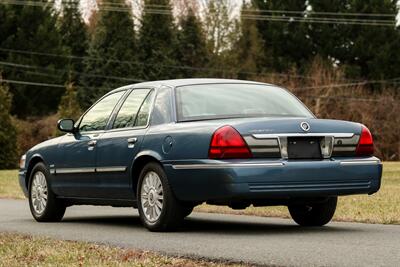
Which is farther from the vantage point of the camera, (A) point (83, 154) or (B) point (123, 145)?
(A) point (83, 154)

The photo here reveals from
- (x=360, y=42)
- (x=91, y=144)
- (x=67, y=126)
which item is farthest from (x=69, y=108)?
(x=91, y=144)

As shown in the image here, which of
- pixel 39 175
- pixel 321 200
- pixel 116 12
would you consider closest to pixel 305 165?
pixel 321 200

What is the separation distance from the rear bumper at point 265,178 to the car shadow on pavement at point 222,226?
69 centimetres

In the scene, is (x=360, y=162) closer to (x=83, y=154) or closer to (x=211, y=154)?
(x=211, y=154)

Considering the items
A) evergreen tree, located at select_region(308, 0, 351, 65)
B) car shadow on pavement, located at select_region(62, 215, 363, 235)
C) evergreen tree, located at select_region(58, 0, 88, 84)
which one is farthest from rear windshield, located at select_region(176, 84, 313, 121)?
evergreen tree, located at select_region(58, 0, 88, 84)

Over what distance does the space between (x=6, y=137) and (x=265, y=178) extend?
39059 millimetres

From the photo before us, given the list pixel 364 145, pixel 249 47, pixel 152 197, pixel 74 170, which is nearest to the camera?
pixel 364 145

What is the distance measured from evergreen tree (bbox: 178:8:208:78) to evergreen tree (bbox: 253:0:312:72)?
19.0 feet

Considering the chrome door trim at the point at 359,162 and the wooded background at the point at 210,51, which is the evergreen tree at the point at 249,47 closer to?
the wooded background at the point at 210,51

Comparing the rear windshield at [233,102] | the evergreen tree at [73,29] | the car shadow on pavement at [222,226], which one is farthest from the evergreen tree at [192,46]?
Result: the rear windshield at [233,102]

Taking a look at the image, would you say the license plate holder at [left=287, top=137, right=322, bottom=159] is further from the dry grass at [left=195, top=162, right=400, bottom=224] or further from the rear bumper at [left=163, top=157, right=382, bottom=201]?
the dry grass at [left=195, top=162, right=400, bottom=224]

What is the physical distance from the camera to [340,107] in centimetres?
5934

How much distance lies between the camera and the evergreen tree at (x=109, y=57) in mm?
65125

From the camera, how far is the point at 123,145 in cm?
1009
